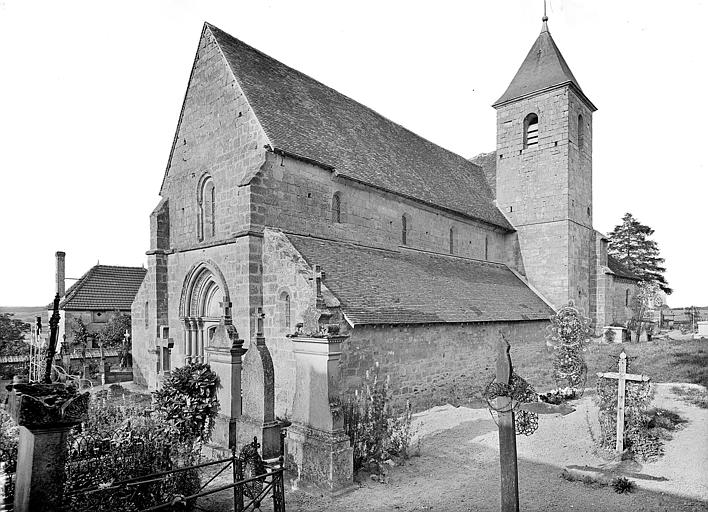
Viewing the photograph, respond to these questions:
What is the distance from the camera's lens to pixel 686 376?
52.6 ft

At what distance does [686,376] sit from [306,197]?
1379 cm

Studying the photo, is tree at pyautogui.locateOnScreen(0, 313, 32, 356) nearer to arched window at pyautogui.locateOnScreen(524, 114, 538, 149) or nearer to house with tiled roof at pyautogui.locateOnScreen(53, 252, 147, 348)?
house with tiled roof at pyautogui.locateOnScreen(53, 252, 147, 348)

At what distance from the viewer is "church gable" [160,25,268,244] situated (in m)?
14.7

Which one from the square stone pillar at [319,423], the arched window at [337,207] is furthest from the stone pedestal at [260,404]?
the arched window at [337,207]

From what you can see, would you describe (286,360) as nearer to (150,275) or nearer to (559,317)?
(150,275)

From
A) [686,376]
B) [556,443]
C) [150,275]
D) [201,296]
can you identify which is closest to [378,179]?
[201,296]

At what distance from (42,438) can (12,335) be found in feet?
86.8

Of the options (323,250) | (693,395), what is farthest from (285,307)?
(693,395)

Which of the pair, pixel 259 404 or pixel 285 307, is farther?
pixel 285 307

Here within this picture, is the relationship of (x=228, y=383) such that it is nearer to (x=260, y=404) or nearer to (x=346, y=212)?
(x=260, y=404)

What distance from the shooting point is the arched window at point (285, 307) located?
13.2 metres

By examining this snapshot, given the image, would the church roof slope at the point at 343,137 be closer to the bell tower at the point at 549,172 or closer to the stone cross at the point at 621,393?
the bell tower at the point at 549,172

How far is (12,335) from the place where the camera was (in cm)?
2592

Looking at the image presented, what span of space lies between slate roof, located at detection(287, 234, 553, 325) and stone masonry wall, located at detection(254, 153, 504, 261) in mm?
472
